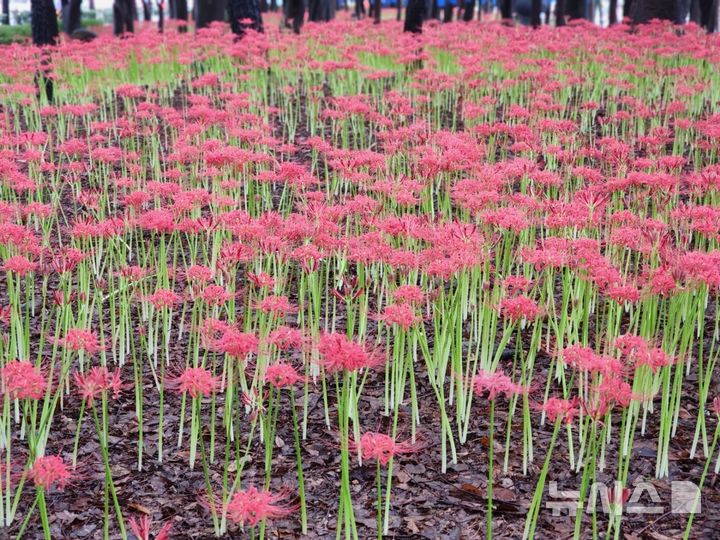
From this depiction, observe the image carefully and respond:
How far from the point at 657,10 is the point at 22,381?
51.2 ft

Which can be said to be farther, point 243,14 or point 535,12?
point 535,12

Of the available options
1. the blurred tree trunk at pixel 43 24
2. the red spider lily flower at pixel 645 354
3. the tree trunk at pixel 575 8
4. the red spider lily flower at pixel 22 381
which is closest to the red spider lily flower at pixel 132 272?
the red spider lily flower at pixel 22 381

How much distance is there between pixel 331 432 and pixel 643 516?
5.18ft

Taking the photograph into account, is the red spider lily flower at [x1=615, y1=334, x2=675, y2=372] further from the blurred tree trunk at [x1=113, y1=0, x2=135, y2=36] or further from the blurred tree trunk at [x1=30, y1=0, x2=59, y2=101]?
the blurred tree trunk at [x1=113, y1=0, x2=135, y2=36]

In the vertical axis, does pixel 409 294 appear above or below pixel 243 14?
below

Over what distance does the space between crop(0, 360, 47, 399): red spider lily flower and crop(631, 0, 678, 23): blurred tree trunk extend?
15236 millimetres

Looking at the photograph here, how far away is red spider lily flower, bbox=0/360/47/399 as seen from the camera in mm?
2939

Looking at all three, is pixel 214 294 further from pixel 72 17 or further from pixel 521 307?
pixel 72 17

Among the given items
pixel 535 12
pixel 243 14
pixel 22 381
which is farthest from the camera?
pixel 535 12

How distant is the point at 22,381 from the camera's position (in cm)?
291

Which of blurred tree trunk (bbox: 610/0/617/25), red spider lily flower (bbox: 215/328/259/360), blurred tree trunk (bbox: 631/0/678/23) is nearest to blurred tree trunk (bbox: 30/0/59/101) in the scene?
red spider lily flower (bbox: 215/328/259/360)

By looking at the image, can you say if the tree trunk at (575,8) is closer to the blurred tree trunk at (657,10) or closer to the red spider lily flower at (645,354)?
the blurred tree trunk at (657,10)

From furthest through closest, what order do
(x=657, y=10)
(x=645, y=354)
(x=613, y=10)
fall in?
(x=613, y=10)
(x=657, y=10)
(x=645, y=354)

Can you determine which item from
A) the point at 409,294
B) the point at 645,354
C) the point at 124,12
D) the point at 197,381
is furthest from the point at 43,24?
the point at 645,354
